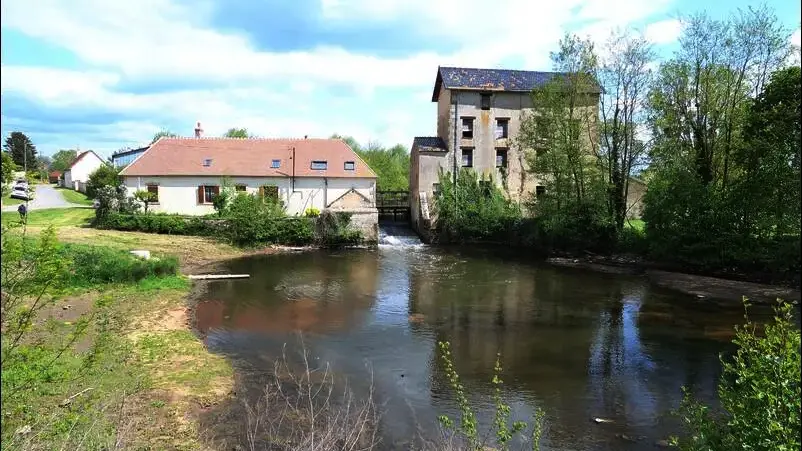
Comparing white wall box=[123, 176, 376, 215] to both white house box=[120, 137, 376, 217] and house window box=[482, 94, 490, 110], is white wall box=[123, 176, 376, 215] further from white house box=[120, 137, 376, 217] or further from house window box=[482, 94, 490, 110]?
house window box=[482, 94, 490, 110]

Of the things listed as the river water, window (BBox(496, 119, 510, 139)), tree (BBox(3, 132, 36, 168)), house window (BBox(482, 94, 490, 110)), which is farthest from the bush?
window (BBox(496, 119, 510, 139))

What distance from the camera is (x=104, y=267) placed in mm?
Result: 16828

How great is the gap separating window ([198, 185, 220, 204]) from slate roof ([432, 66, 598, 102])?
1637cm

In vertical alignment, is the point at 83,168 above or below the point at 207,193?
above

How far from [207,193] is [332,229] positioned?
8822 millimetres

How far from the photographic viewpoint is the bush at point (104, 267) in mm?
16438

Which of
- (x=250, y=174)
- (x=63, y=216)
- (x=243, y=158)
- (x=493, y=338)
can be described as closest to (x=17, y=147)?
(x=493, y=338)

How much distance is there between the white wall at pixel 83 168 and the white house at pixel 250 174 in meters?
32.7

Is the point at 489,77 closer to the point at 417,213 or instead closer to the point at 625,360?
the point at 417,213

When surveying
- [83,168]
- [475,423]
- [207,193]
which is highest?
[83,168]

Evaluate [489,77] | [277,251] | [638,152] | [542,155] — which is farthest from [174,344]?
[489,77]

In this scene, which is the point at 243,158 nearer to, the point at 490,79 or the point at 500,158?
the point at 500,158

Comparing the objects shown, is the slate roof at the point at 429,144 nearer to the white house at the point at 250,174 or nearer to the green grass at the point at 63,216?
the white house at the point at 250,174

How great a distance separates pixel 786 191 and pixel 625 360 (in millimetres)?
10688
